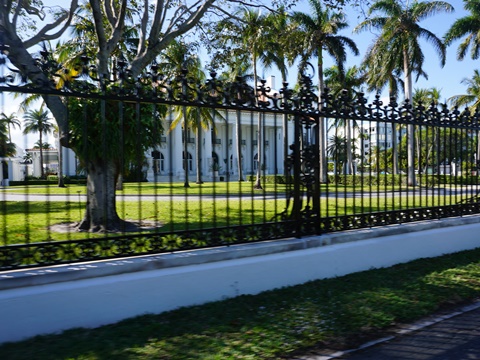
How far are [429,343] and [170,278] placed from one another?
8.21ft

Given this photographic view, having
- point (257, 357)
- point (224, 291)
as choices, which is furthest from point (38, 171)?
point (257, 357)

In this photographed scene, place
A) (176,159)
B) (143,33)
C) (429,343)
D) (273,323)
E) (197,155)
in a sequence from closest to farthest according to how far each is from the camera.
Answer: (429,343) < (273,323) < (197,155) < (143,33) < (176,159)

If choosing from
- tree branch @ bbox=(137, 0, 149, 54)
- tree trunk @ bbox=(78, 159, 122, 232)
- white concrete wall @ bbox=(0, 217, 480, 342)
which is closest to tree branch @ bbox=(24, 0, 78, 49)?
tree branch @ bbox=(137, 0, 149, 54)

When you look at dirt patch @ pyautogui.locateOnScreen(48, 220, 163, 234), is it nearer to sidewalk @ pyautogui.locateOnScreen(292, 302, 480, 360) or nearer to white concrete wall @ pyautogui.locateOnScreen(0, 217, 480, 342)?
white concrete wall @ pyautogui.locateOnScreen(0, 217, 480, 342)

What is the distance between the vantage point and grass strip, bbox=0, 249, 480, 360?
141 inches

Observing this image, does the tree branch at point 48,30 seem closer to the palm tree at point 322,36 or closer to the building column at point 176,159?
the building column at point 176,159

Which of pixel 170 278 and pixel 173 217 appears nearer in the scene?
pixel 170 278

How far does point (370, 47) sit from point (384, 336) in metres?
25.4

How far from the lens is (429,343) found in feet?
13.3

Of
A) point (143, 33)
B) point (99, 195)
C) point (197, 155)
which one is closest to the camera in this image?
point (197, 155)

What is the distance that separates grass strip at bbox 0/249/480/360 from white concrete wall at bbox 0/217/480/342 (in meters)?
0.12

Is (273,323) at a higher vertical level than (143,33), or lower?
lower

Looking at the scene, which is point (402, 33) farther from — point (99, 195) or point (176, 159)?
point (99, 195)

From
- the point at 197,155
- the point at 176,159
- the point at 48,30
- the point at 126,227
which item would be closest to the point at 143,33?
the point at 48,30
